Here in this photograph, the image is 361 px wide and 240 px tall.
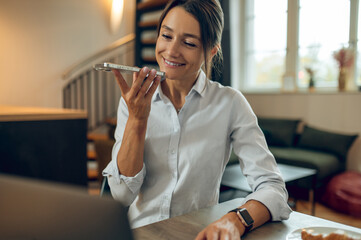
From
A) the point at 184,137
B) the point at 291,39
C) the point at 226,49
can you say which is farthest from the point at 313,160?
the point at 184,137

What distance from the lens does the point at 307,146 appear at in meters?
3.94

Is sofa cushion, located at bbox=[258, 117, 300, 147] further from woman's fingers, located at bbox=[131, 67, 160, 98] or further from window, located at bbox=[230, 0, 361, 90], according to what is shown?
woman's fingers, located at bbox=[131, 67, 160, 98]

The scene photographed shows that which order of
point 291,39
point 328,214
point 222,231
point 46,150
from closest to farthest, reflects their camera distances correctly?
point 222,231 < point 46,150 < point 328,214 < point 291,39

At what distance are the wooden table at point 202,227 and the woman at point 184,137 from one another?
14 centimetres

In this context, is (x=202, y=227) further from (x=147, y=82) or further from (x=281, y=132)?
(x=281, y=132)

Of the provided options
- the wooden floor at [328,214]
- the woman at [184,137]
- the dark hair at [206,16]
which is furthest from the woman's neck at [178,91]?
the wooden floor at [328,214]

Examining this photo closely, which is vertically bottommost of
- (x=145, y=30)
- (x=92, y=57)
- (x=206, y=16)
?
(x=206, y=16)

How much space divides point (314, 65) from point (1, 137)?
393 centimetres

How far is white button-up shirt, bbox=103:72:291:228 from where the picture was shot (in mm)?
1018

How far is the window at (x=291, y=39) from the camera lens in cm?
421

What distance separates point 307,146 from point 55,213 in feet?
13.2

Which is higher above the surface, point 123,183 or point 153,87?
point 153,87

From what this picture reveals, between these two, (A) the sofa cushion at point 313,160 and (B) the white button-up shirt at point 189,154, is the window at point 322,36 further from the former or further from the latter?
(B) the white button-up shirt at point 189,154

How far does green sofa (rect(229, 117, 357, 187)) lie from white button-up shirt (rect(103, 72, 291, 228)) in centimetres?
249
